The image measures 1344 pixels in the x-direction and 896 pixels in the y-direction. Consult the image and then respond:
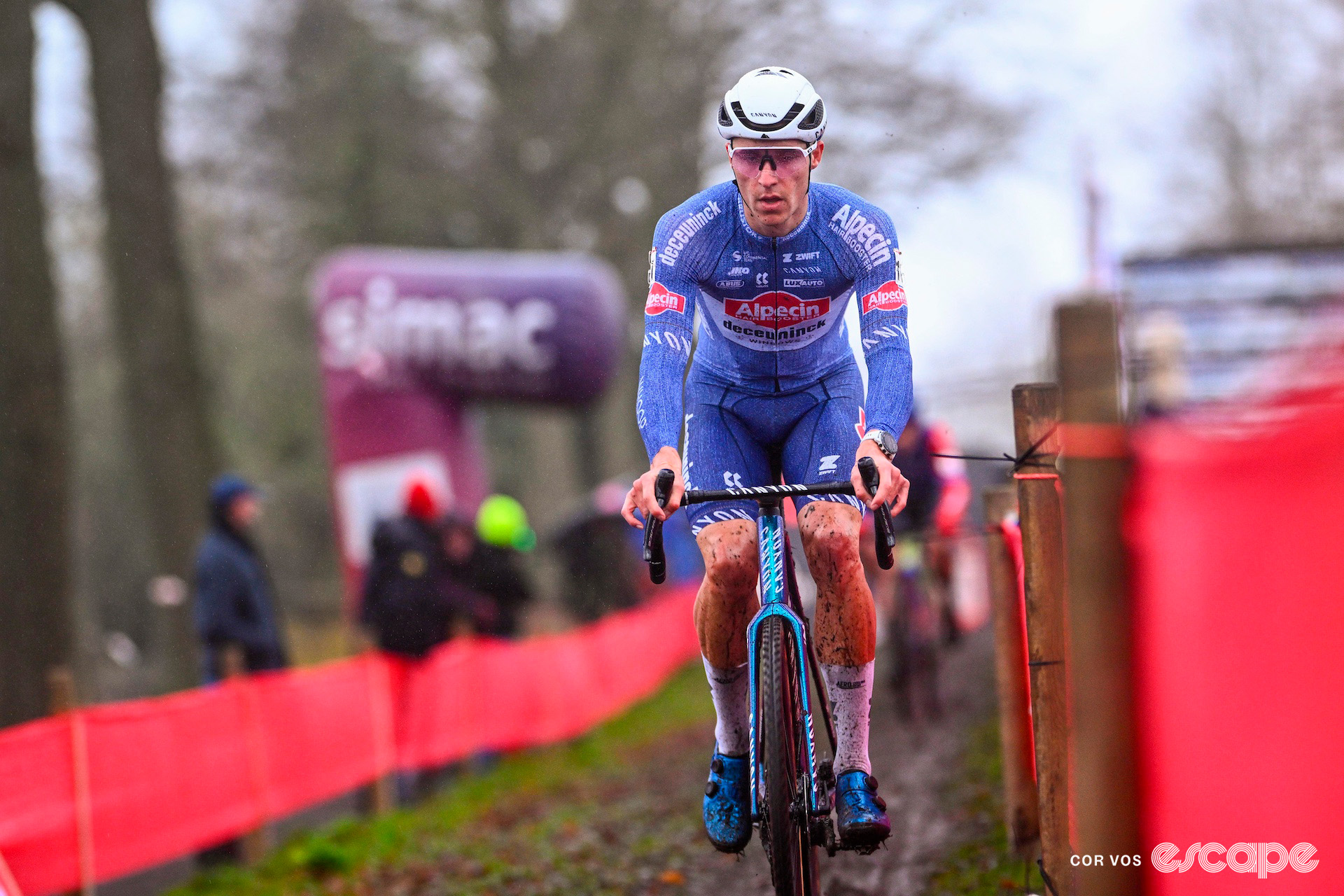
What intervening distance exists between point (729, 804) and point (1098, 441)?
Result: 1906 mm

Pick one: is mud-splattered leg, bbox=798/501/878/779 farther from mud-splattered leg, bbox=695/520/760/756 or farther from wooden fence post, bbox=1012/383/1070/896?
wooden fence post, bbox=1012/383/1070/896

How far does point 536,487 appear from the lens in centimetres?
3278

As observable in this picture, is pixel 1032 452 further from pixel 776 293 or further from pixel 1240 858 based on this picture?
pixel 1240 858

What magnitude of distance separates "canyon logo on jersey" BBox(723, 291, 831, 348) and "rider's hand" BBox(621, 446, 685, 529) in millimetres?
698

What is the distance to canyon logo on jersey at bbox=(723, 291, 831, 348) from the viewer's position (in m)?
4.88

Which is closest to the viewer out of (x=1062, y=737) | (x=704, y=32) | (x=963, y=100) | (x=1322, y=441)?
(x=1322, y=441)

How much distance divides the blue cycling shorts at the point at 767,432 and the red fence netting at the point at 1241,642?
5.28ft

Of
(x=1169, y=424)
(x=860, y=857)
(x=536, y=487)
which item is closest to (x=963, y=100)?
(x=860, y=857)

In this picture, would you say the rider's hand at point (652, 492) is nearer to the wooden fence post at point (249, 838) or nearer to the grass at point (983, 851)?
the grass at point (983, 851)

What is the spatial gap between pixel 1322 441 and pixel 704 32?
16832mm

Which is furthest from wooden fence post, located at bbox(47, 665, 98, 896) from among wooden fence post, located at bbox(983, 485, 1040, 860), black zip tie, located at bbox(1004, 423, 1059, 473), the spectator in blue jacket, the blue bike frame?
black zip tie, located at bbox(1004, 423, 1059, 473)

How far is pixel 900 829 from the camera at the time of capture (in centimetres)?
726

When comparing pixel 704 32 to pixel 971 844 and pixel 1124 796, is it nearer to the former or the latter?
pixel 971 844

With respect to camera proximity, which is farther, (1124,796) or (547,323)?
(547,323)
